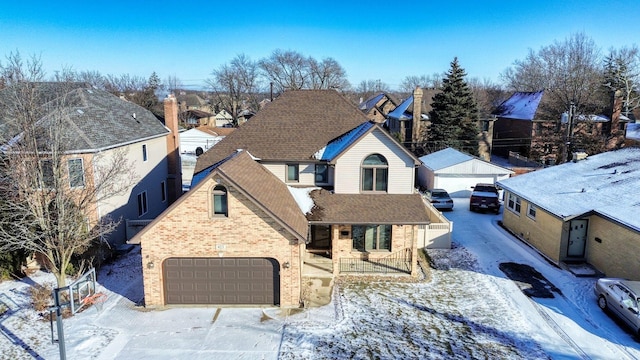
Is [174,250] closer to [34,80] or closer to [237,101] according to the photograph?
[34,80]

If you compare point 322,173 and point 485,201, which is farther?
point 485,201

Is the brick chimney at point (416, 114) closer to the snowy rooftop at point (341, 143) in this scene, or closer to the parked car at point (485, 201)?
the parked car at point (485, 201)

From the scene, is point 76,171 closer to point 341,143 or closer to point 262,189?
point 262,189

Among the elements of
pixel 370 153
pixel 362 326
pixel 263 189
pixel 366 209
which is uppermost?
pixel 370 153

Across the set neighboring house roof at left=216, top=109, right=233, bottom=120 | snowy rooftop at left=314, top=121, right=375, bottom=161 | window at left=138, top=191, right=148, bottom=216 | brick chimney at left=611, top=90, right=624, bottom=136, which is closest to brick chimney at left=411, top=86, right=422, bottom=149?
brick chimney at left=611, top=90, right=624, bottom=136

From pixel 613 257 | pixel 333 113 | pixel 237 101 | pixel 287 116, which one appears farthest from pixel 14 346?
pixel 237 101

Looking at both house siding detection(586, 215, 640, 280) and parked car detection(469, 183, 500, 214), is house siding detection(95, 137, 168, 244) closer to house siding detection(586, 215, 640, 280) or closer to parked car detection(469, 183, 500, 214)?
parked car detection(469, 183, 500, 214)

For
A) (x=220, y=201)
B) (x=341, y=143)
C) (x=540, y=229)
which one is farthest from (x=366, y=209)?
(x=540, y=229)
